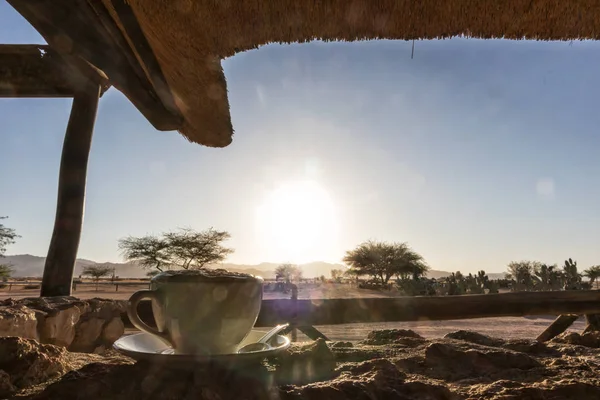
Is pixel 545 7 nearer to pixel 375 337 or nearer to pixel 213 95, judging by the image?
pixel 375 337

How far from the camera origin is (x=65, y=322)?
1.18m

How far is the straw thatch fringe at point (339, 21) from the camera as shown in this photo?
132cm

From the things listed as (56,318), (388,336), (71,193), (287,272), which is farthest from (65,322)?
(287,272)

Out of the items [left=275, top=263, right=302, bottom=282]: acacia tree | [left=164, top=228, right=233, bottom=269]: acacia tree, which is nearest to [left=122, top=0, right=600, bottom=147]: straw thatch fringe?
[left=164, top=228, right=233, bottom=269]: acacia tree

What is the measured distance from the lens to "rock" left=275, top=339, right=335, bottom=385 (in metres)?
0.66

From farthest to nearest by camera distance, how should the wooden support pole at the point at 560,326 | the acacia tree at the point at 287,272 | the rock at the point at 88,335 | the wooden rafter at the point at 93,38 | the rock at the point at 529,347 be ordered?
the acacia tree at the point at 287,272
the wooden support pole at the point at 560,326
the wooden rafter at the point at 93,38
the rock at the point at 88,335
the rock at the point at 529,347

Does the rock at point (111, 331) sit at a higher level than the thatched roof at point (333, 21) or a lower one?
lower

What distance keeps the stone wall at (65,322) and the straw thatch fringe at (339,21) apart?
1062mm

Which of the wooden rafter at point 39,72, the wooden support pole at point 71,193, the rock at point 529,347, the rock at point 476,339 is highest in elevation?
the wooden rafter at point 39,72

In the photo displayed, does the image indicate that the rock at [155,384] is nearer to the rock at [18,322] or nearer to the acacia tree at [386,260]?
the rock at [18,322]

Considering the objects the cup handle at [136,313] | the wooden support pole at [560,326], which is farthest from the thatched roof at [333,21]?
the wooden support pole at [560,326]

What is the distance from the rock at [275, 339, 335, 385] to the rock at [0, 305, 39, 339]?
0.69 meters

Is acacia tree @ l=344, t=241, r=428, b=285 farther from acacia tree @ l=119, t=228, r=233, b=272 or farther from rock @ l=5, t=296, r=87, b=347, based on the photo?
rock @ l=5, t=296, r=87, b=347

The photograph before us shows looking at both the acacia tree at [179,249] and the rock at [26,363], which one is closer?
the rock at [26,363]
